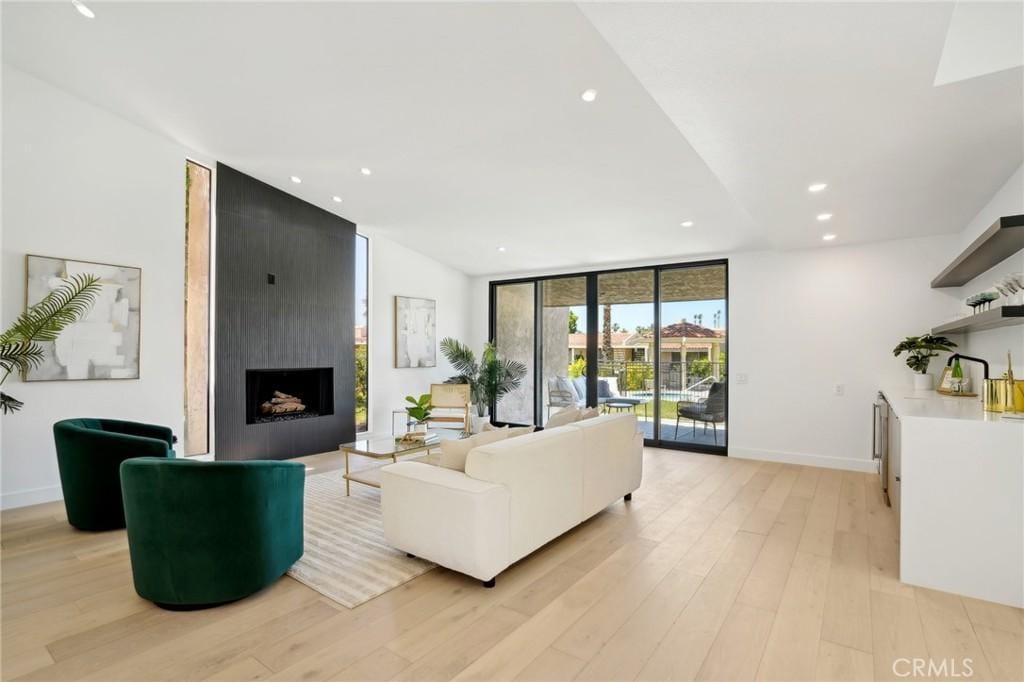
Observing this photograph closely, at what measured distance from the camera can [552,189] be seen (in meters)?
4.78

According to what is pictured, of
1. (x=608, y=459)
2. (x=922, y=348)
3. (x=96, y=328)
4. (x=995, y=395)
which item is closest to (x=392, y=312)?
(x=96, y=328)

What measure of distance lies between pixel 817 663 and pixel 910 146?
117 inches

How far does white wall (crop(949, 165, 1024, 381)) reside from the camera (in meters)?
3.15

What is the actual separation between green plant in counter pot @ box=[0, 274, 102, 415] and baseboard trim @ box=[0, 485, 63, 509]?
707mm

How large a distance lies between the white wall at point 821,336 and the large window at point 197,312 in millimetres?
6092

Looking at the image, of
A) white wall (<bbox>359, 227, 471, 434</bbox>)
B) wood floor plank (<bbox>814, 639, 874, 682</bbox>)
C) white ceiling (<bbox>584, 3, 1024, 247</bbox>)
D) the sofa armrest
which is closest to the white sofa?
Result: the sofa armrest

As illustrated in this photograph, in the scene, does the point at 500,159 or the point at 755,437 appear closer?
the point at 500,159

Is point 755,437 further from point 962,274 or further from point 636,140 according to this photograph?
point 636,140

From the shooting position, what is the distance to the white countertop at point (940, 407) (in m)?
2.60

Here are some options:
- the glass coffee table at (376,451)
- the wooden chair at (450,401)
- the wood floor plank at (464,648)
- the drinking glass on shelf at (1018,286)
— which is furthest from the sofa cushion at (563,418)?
the wooden chair at (450,401)

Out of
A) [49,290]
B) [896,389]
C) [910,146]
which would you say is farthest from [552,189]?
[49,290]

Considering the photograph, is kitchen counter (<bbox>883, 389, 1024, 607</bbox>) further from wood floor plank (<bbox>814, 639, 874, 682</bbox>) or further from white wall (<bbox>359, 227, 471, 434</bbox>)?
white wall (<bbox>359, 227, 471, 434</bbox>)

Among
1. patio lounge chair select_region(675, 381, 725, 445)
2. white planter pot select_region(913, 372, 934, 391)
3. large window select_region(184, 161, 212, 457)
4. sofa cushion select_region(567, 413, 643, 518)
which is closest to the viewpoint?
sofa cushion select_region(567, 413, 643, 518)

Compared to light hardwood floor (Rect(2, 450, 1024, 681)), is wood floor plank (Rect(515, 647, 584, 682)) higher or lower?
higher
